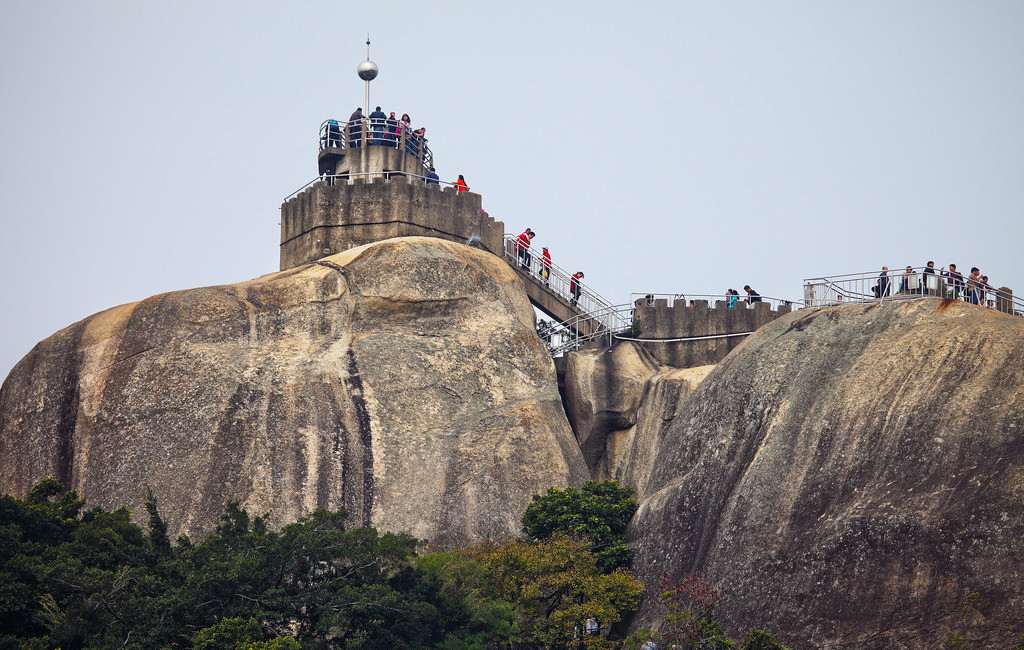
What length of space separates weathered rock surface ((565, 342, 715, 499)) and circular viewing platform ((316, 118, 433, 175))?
12875mm

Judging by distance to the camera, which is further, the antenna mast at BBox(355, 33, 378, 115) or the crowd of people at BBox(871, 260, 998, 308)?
the antenna mast at BBox(355, 33, 378, 115)

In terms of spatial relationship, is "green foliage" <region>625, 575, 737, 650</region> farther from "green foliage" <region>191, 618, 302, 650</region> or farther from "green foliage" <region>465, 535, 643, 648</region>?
"green foliage" <region>191, 618, 302, 650</region>

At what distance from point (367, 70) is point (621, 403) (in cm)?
2123

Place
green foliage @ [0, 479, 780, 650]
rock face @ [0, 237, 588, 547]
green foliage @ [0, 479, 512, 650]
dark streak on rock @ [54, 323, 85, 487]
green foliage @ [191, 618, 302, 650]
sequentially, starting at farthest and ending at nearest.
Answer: dark streak on rock @ [54, 323, 85, 487] < rock face @ [0, 237, 588, 547] < green foliage @ [0, 479, 780, 650] < green foliage @ [0, 479, 512, 650] < green foliage @ [191, 618, 302, 650]

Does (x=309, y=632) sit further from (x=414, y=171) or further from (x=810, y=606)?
(x=414, y=171)

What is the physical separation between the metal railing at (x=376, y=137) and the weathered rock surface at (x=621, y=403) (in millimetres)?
13196

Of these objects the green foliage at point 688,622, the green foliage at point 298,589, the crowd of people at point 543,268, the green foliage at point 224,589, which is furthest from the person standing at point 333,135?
the green foliage at point 688,622

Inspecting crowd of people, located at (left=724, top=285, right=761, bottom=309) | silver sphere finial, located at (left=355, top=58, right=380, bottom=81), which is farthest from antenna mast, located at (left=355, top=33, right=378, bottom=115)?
crowd of people, located at (left=724, top=285, right=761, bottom=309)

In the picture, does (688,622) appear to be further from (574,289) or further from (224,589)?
(574,289)

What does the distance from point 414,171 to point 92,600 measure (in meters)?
28.6

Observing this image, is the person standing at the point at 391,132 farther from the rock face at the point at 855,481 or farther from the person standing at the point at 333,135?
the rock face at the point at 855,481

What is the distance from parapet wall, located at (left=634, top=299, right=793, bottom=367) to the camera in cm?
4744

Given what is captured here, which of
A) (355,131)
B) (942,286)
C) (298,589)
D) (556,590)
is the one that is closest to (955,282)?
(942,286)

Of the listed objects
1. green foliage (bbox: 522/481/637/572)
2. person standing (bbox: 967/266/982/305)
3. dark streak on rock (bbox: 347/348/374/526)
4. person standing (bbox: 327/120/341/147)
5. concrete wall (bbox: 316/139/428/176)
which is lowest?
green foliage (bbox: 522/481/637/572)
